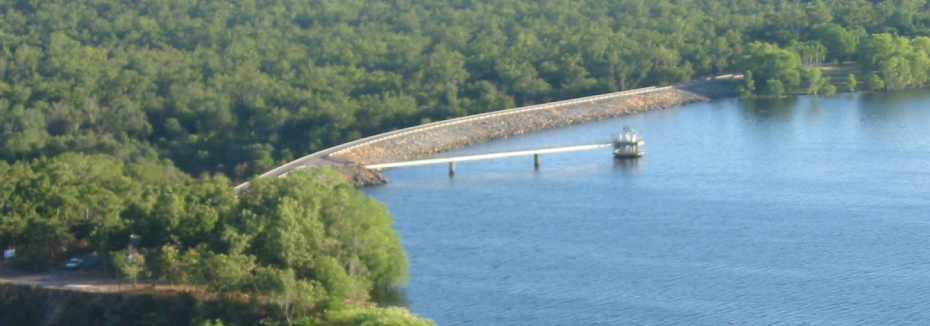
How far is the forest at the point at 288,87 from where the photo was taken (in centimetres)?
2952

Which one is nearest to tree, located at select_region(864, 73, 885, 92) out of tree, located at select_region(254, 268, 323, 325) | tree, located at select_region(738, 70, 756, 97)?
tree, located at select_region(738, 70, 756, 97)

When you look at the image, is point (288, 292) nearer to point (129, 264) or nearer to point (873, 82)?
point (129, 264)

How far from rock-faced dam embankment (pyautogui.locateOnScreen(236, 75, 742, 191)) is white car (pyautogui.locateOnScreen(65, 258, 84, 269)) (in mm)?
10637

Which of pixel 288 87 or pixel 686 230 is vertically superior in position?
pixel 288 87

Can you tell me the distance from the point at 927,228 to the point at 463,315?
49.7 feet

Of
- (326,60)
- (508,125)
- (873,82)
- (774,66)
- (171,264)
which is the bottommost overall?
(171,264)

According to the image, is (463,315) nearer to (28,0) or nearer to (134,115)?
(134,115)

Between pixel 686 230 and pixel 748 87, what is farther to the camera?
pixel 748 87

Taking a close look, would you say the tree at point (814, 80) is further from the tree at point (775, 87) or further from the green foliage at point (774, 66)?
the tree at point (775, 87)

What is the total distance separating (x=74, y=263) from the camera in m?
30.8

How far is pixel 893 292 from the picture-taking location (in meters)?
30.4

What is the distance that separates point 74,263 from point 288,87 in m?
32.0

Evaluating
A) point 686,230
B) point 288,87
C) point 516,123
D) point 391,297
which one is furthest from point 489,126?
point 391,297

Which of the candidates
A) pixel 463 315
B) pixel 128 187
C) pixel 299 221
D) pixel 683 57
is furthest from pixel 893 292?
pixel 683 57
